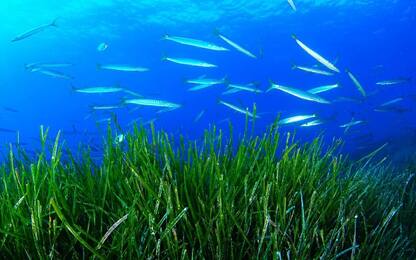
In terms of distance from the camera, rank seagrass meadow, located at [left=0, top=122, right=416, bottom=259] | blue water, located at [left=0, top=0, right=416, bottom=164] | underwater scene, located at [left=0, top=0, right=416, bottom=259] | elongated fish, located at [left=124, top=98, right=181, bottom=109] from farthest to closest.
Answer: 1. blue water, located at [left=0, top=0, right=416, bottom=164]
2. elongated fish, located at [left=124, top=98, right=181, bottom=109]
3. underwater scene, located at [left=0, top=0, right=416, bottom=259]
4. seagrass meadow, located at [left=0, top=122, right=416, bottom=259]

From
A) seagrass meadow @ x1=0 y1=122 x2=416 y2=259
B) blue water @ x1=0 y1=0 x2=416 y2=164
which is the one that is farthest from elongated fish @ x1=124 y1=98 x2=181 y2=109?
blue water @ x1=0 y1=0 x2=416 y2=164

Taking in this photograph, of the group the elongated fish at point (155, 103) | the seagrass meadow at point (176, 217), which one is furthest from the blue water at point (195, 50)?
the seagrass meadow at point (176, 217)

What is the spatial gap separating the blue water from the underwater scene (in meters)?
0.28

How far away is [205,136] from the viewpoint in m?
3.29

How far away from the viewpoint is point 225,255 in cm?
216

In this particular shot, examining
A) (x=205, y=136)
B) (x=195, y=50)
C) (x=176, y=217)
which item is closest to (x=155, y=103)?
(x=205, y=136)

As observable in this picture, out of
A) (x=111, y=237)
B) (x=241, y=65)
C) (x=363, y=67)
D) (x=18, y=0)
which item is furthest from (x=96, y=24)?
(x=363, y=67)

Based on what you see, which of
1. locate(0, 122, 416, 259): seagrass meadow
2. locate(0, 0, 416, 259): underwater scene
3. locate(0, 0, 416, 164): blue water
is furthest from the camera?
locate(0, 0, 416, 164): blue water

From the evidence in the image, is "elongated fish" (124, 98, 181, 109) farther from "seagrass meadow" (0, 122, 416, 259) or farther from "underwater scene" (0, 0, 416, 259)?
"seagrass meadow" (0, 122, 416, 259)

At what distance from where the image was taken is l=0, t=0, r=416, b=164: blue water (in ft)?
122

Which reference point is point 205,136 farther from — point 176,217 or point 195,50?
point 195,50

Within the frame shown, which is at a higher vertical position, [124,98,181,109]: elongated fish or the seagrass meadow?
[124,98,181,109]: elongated fish

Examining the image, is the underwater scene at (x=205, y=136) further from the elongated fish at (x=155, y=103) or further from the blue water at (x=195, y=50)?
the blue water at (x=195, y=50)

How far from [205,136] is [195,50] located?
51269 millimetres
